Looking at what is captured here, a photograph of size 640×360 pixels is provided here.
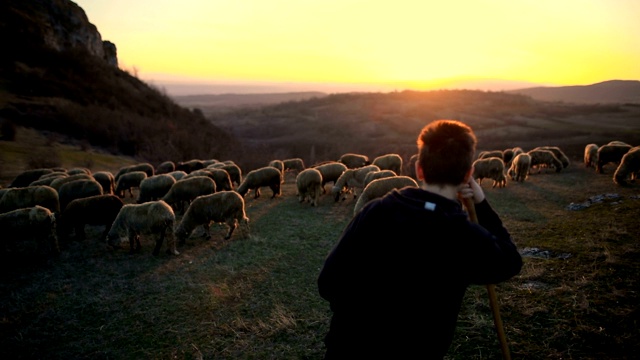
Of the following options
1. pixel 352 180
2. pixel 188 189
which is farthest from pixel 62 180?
pixel 352 180

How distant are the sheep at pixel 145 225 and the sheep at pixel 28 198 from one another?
4608 millimetres

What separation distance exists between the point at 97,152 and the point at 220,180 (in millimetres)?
→ 22995

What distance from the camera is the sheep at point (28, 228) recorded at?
1016cm

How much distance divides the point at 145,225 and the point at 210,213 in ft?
6.71

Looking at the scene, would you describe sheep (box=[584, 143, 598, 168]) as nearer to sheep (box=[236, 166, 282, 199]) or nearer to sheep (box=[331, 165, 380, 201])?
sheep (box=[331, 165, 380, 201])

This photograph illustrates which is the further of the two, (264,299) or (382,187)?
(382,187)

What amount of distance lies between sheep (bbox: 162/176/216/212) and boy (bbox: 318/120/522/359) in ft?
45.7

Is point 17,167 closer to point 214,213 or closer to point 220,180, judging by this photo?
point 220,180

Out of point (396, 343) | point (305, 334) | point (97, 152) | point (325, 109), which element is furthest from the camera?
point (325, 109)

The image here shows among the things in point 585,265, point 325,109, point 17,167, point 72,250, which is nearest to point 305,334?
point 585,265

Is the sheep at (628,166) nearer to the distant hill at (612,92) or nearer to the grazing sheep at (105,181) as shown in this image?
the distant hill at (612,92)

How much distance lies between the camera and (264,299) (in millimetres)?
7590

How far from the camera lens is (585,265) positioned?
7.02 meters

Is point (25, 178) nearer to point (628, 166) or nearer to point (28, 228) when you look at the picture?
point (28, 228)
